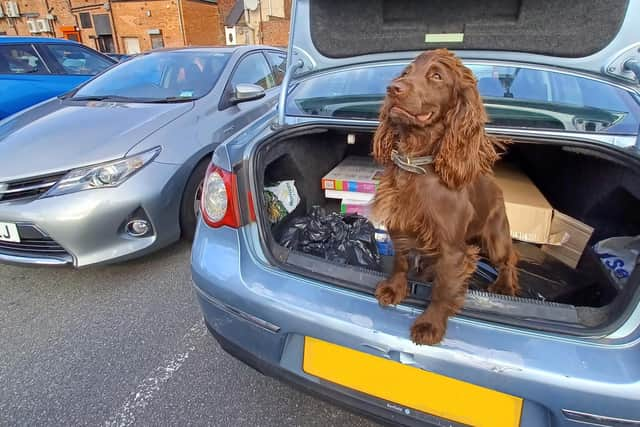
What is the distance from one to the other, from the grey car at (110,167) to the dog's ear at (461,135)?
1923 mm

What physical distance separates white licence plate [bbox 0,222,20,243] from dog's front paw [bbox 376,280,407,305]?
2.28 m

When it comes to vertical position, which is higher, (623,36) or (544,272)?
(623,36)

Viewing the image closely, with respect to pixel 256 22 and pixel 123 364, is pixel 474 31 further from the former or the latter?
pixel 256 22

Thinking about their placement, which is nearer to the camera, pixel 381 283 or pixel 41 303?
pixel 381 283

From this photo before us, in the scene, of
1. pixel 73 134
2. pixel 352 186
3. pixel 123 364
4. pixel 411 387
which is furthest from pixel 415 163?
pixel 73 134

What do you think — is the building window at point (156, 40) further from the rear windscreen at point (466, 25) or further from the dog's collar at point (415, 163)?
the dog's collar at point (415, 163)

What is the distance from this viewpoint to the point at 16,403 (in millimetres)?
1676

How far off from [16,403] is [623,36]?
10.2 ft

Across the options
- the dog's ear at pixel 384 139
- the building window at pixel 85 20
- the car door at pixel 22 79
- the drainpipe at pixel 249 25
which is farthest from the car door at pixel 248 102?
the building window at pixel 85 20

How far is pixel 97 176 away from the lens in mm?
2225

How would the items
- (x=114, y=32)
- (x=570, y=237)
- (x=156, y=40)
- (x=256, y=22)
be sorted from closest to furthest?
(x=570, y=237) < (x=156, y=40) < (x=114, y=32) < (x=256, y=22)

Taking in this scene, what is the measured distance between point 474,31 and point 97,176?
2.26 meters

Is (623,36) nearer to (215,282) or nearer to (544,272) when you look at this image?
(544,272)

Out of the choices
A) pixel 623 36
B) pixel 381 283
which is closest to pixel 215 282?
pixel 381 283
